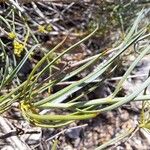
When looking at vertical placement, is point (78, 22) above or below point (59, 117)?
below

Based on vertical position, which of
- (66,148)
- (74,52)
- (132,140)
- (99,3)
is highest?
(99,3)

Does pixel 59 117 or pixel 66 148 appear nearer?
pixel 59 117

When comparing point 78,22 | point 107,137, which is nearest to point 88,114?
point 107,137

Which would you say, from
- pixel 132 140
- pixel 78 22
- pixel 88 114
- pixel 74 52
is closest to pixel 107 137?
→ pixel 132 140

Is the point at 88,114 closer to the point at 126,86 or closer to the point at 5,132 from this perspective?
the point at 5,132

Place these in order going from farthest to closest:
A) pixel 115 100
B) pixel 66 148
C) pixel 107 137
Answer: pixel 107 137 → pixel 66 148 → pixel 115 100

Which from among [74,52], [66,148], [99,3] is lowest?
[66,148]

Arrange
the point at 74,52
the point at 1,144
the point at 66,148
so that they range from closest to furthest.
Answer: the point at 1,144 < the point at 66,148 < the point at 74,52

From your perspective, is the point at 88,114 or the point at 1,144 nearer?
the point at 88,114

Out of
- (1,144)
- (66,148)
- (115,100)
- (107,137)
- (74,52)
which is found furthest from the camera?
(74,52)

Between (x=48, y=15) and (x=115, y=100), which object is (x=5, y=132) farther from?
(x=48, y=15)
